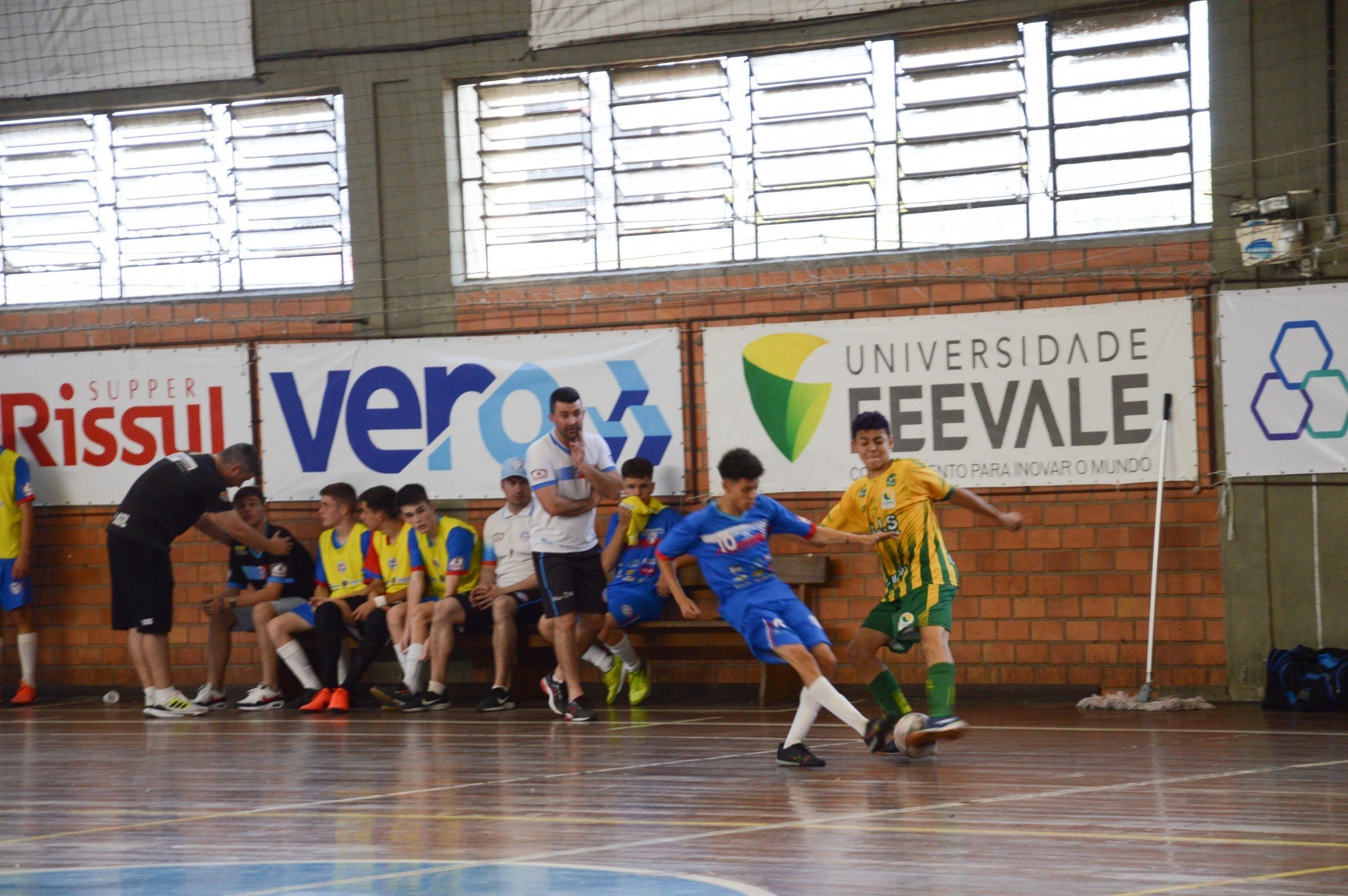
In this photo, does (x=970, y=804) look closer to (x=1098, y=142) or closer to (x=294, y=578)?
(x=1098, y=142)

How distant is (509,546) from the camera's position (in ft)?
31.6

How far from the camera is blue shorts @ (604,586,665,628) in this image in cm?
938

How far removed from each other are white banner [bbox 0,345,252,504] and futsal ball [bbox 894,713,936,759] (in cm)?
574

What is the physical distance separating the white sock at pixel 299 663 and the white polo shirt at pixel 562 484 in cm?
206

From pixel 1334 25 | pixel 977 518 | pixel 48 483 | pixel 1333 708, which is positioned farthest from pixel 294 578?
pixel 1334 25

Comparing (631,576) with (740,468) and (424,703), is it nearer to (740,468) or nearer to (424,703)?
(424,703)

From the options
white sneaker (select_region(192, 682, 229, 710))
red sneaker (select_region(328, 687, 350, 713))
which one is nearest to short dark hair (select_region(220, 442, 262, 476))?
red sneaker (select_region(328, 687, 350, 713))

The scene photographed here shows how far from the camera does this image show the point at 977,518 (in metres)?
9.29

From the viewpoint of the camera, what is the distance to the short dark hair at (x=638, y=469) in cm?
952

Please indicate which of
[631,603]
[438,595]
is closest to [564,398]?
[631,603]

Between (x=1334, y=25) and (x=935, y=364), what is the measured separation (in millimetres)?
2936

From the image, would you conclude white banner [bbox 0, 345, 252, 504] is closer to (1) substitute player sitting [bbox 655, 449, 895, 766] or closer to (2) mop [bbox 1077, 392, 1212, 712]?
(1) substitute player sitting [bbox 655, 449, 895, 766]

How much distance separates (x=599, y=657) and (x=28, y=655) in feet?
13.6

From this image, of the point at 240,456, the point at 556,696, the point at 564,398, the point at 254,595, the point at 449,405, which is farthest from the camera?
the point at 449,405
